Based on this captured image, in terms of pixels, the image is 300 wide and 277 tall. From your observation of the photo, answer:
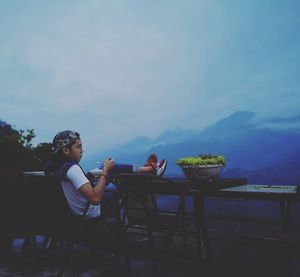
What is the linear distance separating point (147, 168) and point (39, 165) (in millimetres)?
1903

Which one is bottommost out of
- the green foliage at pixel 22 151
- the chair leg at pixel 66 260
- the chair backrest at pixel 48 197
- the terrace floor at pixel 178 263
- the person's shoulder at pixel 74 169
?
the terrace floor at pixel 178 263

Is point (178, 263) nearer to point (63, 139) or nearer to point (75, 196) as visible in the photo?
point (75, 196)

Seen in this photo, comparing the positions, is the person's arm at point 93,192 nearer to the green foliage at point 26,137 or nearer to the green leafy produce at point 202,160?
the green leafy produce at point 202,160

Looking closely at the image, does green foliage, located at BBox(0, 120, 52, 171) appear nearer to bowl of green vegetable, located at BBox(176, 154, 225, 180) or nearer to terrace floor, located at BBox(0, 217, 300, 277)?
terrace floor, located at BBox(0, 217, 300, 277)

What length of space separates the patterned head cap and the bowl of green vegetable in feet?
2.33

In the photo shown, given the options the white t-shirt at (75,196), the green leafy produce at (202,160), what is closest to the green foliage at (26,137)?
the white t-shirt at (75,196)

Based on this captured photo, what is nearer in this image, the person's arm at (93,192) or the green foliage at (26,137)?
the person's arm at (93,192)

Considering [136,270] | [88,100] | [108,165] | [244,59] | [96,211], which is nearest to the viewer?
[108,165]

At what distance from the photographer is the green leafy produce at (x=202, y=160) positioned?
197 cm

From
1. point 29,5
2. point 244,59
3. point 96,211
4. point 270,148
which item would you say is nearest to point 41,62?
point 29,5

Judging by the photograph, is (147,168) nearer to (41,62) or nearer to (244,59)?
(244,59)

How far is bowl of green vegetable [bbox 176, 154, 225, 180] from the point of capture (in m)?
1.96

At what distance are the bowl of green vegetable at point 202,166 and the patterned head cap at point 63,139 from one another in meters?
0.71

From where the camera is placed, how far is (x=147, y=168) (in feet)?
7.09
